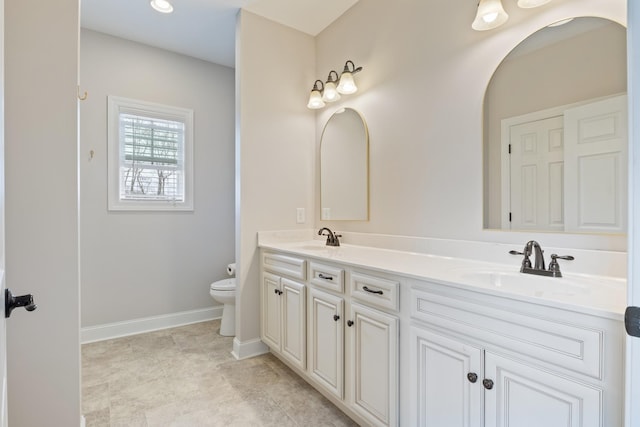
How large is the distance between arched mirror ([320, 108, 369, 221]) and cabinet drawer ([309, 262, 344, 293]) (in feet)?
2.09

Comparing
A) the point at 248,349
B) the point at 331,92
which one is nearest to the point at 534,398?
the point at 248,349

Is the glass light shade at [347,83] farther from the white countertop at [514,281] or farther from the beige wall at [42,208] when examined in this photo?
the beige wall at [42,208]

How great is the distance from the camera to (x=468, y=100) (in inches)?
66.0

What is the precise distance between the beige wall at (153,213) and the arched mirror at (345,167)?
127 centimetres

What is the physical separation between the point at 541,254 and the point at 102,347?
316 centimetres

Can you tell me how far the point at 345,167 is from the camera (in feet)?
8.12

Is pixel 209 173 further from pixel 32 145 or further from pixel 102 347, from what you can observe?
pixel 32 145

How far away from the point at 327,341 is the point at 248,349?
38.6 inches

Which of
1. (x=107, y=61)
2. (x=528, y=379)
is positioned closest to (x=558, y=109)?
(x=528, y=379)

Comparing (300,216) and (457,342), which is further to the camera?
(300,216)

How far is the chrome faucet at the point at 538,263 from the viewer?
1258 mm

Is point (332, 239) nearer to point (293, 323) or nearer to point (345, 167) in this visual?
point (345, 167)

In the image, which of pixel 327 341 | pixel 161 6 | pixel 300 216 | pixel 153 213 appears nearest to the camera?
pixel 327 341

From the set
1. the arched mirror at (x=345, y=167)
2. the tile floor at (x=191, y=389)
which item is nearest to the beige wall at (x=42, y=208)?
the tile floor at (x=191, y=389)
